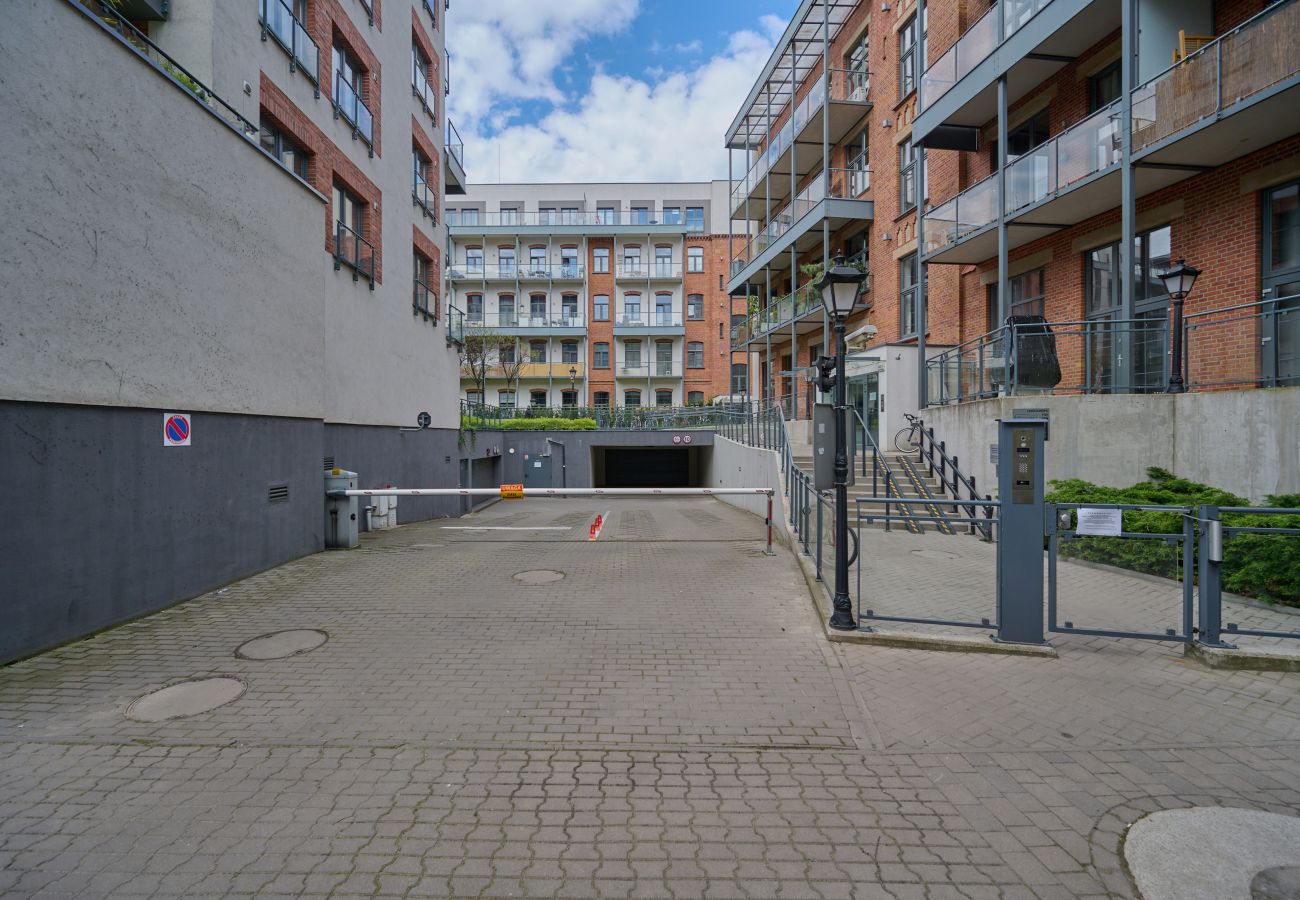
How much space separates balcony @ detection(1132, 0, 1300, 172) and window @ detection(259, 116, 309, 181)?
14.1 meters

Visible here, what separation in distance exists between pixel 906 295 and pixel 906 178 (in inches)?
138

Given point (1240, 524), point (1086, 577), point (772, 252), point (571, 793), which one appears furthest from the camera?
point (772, 252)

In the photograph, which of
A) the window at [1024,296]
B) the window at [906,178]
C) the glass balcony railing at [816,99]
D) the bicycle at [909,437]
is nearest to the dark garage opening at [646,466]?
the glass balcony railing at [816,99]

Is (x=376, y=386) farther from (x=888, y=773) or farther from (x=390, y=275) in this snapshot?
(x=888, y=773)

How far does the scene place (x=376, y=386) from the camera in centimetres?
1481

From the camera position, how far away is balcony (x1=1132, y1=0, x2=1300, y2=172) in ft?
29.0

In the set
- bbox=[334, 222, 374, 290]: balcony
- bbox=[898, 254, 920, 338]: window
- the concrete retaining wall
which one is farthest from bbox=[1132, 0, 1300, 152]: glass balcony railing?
bbox=[334, 222, 374, 290]: balcony

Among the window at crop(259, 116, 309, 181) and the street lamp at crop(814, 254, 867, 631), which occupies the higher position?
the window at crop(259, 116, 309, 181)

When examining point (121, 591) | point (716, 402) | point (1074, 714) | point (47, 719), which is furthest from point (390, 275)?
point (716, 402)

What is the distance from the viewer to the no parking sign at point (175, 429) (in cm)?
704

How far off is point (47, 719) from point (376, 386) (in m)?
11.1

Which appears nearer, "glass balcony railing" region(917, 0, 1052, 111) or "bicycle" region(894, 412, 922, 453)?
"glass balcony railing" region(917, 0, 1052, 111)

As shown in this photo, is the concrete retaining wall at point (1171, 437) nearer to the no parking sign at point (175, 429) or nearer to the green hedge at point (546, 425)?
the no parking sign at point (175, 429)

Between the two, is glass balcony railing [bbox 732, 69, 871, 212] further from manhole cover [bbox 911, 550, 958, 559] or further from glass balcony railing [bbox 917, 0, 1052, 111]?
manhole cover [bbox 911, 550, 958, 559]
